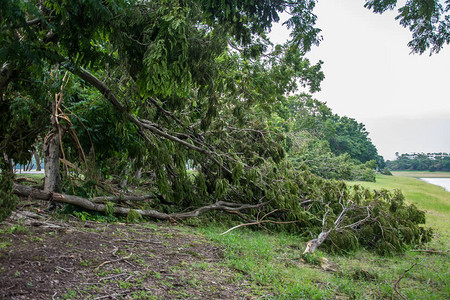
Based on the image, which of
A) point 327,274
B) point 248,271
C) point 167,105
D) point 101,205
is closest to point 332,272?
point 327,274

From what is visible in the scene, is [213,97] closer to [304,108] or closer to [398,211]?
[398,211]

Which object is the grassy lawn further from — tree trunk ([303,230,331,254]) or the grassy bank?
tree trunk ([303,230,331,254])

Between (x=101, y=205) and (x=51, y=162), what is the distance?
4.20 feet

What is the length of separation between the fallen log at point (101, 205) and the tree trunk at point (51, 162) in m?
0.42

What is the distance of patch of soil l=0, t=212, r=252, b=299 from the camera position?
9.57ft

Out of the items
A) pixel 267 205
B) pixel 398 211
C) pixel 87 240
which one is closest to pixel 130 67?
pixel 87 240

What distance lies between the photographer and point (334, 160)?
80.4 ft

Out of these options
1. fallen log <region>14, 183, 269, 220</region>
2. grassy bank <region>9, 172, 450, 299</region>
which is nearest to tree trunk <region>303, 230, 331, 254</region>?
grassy bank <region>9, 172, 450, 299</region>

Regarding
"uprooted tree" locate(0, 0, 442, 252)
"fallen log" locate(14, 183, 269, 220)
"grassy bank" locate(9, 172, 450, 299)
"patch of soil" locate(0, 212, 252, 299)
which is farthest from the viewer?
"fallen log" locate(14, 183, 269, 220)

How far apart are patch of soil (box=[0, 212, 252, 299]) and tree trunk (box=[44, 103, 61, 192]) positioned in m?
1.33

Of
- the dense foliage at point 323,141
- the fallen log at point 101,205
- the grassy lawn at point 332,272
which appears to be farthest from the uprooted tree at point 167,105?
the dense foliage at point 323,141

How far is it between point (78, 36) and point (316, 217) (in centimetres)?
628

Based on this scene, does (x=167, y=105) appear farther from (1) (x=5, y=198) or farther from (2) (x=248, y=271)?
(1) (x=5, y=198)

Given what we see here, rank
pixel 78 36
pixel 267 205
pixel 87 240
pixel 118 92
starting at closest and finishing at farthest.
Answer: pixel 78 36 < pixel 87 240 < pixel 118 92 < pixel 267 205
